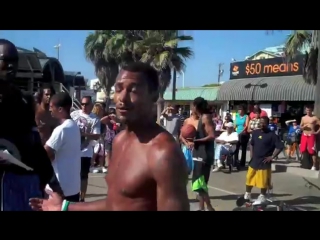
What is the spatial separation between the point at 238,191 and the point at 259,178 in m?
1.29

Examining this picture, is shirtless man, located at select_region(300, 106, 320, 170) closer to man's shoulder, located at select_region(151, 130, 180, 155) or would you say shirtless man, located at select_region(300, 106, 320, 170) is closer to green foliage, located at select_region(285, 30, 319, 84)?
green foliage, located at select_region(285, 30, 319, 84)

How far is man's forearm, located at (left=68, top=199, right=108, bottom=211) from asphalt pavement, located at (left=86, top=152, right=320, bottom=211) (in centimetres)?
389

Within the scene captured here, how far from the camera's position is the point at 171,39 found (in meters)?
18.8

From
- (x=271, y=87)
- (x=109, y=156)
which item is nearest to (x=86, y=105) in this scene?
(x=109, y=156)

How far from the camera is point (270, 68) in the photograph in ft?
78.6

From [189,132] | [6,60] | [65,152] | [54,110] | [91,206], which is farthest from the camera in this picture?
[189,132]

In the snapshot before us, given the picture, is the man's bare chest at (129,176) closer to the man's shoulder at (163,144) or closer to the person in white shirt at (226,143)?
the man's shoulder at (163,144)

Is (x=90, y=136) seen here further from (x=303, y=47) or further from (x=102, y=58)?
(x=102, y=58)

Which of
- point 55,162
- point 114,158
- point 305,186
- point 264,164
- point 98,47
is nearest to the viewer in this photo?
point 114,158
